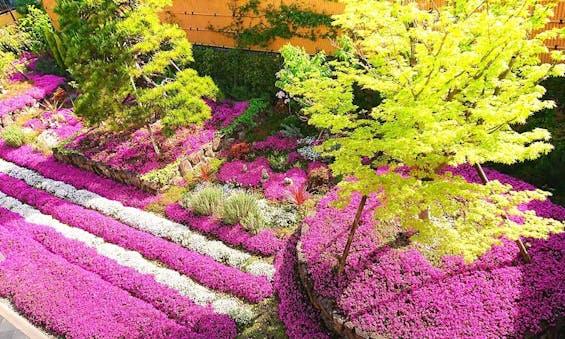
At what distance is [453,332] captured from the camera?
9047 mm

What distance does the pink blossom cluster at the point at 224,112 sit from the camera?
18938 mm

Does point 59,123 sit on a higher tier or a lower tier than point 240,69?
lower

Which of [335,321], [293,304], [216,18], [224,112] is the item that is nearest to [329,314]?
[335,321]

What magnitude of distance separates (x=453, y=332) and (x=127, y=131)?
15423 millimetres

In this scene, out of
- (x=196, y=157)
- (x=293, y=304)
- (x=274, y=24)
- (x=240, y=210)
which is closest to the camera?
(x=293, y=304)

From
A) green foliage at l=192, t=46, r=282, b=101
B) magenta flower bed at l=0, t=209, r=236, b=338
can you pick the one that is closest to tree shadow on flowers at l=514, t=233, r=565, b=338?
magenta flower bed at l=0, t=209, r=236, b=338

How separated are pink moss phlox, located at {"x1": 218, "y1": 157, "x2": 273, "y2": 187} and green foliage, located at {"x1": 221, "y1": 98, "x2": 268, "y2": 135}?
6.24ft

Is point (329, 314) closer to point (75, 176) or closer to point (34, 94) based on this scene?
point (75, 176)

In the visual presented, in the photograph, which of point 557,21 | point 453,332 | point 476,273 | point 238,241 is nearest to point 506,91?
point 476,273

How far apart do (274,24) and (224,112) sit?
437 cm

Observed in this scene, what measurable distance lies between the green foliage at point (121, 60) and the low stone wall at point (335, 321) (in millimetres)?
7733

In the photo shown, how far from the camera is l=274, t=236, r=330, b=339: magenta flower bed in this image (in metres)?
10.3

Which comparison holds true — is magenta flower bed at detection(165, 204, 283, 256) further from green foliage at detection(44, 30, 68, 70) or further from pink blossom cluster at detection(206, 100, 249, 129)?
green foliage at detection(44, 30, 68, 70)

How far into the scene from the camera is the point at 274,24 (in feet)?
63.1
